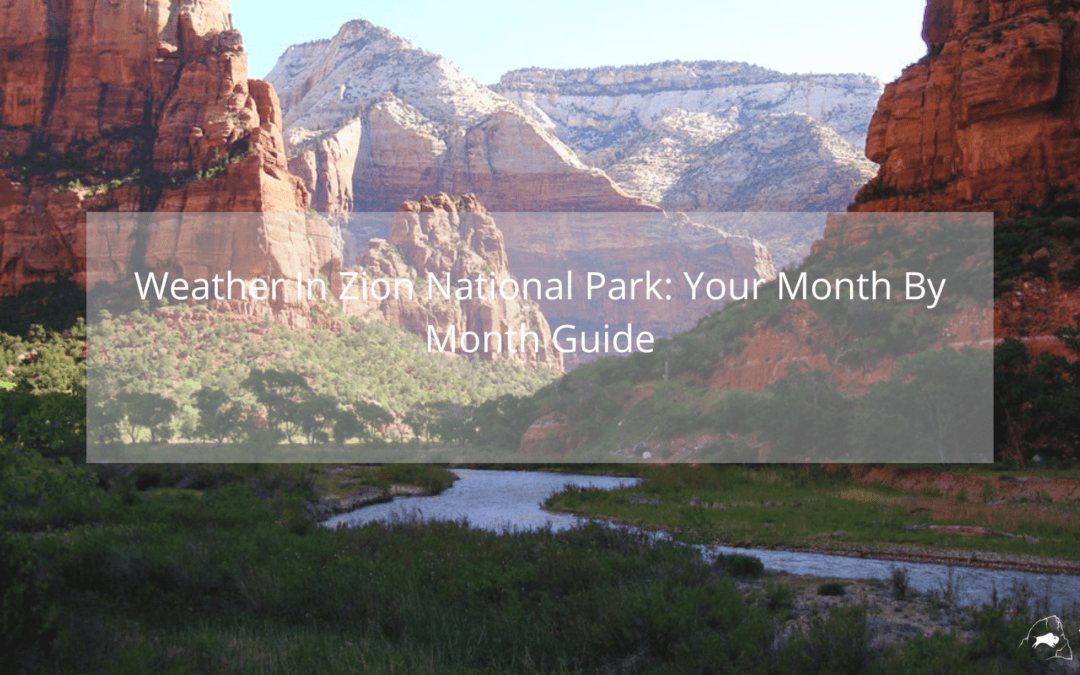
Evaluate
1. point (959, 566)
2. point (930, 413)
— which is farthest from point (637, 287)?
point (959, 566)

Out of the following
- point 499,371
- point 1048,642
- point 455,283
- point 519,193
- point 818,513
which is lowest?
point 818,513

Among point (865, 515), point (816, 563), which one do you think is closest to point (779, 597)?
point (816, 563)

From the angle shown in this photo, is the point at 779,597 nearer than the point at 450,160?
Yes

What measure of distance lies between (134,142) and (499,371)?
69436 millimetres

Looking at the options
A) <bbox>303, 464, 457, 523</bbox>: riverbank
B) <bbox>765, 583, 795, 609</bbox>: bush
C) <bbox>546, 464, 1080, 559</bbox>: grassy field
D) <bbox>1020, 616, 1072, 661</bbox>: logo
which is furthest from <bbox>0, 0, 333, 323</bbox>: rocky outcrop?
<bbox>1020, 616, 1072, 661</bbox>: logo

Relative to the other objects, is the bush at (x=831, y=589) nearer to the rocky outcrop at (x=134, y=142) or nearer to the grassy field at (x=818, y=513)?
the grassy field at (x=818, y=513)

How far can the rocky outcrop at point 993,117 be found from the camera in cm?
4359

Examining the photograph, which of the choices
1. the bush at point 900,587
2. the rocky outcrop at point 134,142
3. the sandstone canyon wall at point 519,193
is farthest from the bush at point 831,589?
the sandstone canyon wall at point 519,193

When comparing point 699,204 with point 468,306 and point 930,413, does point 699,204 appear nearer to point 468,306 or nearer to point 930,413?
point 468,306

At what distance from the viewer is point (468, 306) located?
506ft

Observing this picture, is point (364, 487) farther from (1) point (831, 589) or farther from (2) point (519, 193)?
(2) point (519, 193)

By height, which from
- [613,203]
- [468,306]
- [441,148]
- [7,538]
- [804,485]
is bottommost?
[804,485]

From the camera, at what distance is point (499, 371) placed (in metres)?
136

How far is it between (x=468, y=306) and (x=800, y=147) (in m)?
69.9
